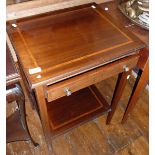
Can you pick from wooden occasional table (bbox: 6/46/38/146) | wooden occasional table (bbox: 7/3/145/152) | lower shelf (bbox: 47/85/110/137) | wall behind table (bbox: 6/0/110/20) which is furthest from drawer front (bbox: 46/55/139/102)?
wall behind table (bbox: 6/0/110/20)

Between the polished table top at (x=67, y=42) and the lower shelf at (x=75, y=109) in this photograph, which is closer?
the polished table top at (x=67, y=42)

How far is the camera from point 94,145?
1.21 m

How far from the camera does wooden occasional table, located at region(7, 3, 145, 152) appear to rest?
741 millimetres

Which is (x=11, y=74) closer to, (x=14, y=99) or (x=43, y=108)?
(x=14, y=99)

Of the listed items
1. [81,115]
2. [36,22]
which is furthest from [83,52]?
[81,115]

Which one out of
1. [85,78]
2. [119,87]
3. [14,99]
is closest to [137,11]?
[119,87]

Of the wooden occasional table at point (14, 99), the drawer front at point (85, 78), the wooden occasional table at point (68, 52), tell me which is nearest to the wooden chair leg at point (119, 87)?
the wooden occasional table at point (68, 52)

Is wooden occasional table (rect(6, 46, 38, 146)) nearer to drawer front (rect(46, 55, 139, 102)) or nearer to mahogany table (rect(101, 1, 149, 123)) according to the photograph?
drawer front (rect(46, 55, 139, 102))

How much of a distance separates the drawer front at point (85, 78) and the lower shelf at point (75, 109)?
1.08ft

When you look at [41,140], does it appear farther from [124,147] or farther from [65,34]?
[65,34]

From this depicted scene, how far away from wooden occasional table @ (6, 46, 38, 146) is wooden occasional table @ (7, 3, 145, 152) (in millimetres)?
41

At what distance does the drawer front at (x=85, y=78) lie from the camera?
0.75 meters

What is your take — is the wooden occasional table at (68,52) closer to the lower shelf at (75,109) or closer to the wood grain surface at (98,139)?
the lower shelf at (75,109)

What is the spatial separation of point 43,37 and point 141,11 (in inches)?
21.2
